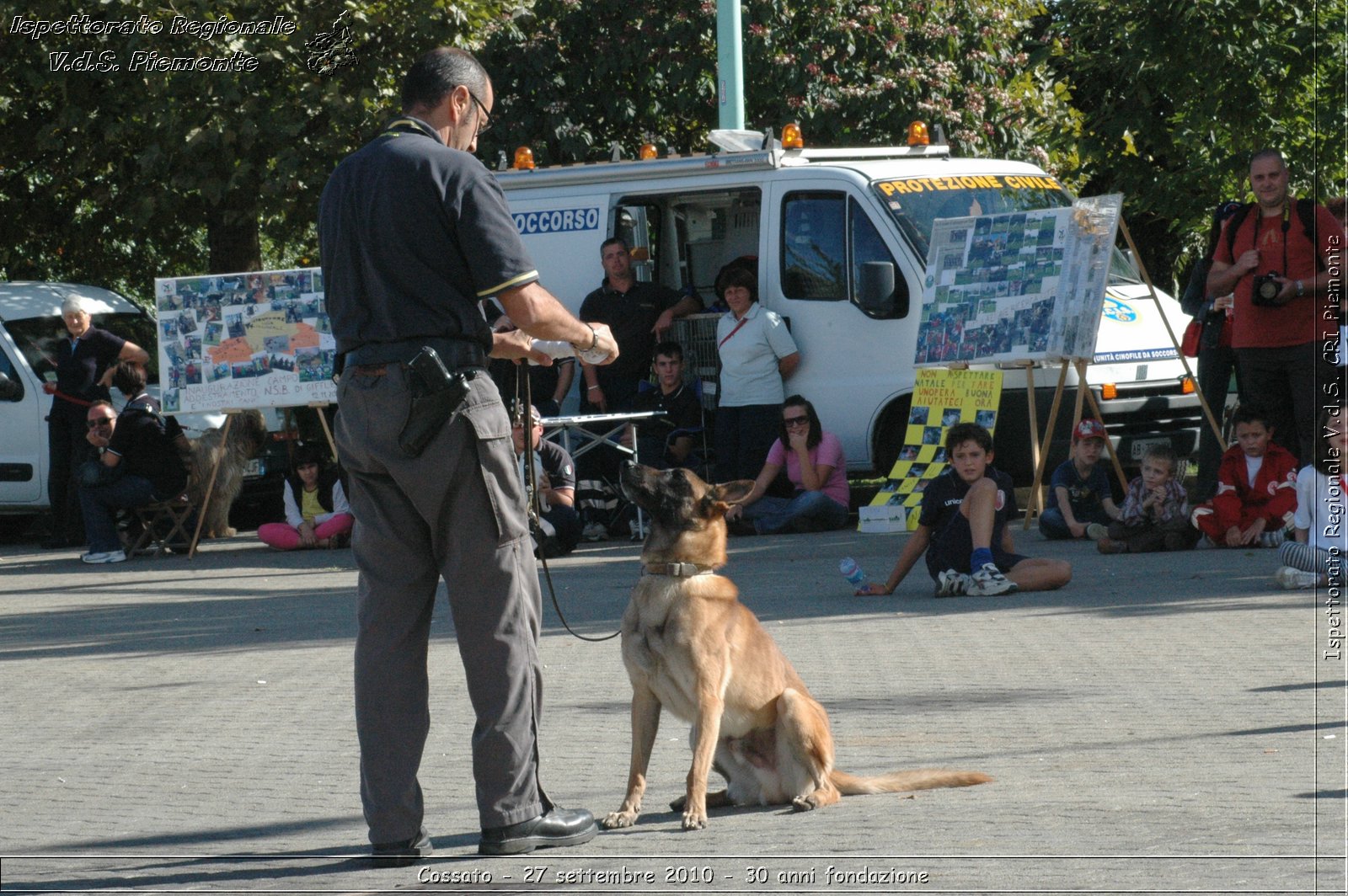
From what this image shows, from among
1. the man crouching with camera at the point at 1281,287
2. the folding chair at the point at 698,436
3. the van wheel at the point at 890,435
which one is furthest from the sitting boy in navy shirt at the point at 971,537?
the folding chair at the point at 698,436

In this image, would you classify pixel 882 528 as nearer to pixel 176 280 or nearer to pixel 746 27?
pixel 176 280

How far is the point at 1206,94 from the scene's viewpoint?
41.3 ft

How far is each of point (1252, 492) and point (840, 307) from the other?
12.4ft

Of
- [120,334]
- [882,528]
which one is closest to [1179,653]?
[882,528]

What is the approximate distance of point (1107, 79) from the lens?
Answer: 49.7ft

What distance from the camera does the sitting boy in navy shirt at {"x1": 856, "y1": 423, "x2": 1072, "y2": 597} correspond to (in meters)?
9.56

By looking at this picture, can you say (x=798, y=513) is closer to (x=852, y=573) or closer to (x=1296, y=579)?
(x=852, y=573)

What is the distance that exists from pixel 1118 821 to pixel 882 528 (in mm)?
7758

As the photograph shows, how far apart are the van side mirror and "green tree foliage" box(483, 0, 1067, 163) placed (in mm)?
6890

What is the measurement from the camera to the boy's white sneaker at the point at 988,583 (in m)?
9.51

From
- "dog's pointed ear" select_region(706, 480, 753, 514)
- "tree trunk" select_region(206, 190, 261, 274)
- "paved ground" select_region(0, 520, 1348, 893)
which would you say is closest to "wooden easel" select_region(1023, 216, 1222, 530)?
"paved ground" select_region(0, 520, 1348, 893)

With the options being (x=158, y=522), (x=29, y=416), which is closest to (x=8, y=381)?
(x=29, y=416)

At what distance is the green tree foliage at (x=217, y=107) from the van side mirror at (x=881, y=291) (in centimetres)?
746

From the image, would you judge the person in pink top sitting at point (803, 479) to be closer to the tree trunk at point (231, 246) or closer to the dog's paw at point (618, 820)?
the dog's paw at point (618, 820)
